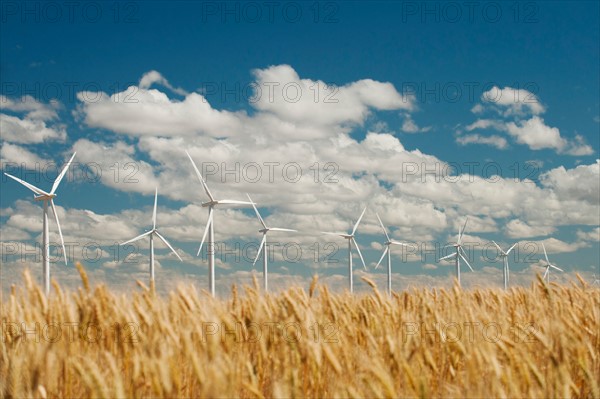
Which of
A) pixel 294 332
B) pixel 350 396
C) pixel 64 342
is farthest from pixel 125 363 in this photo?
pixel 350 396

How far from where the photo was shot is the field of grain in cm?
470

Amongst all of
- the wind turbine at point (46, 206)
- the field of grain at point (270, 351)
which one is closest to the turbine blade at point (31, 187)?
the wind turbine at point (46, 206)

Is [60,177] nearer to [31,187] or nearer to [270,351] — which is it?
[31,187]

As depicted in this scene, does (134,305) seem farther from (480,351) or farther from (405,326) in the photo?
(480,351)

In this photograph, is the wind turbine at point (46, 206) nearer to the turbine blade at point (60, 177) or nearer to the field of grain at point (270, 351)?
the turbine blade at point (60, 177)

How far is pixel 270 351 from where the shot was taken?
244 inches

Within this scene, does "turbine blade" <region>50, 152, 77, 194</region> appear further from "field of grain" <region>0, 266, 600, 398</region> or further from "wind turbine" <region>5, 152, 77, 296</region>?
"field of grain" <region>0, 266, 600, 398</region>

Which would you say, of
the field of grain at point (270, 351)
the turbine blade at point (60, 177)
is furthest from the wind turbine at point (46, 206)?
the field of grain at point (270, 351)

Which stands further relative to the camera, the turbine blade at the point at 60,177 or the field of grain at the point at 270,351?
the turbine blade at the point at 60,177

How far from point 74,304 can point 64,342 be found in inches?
44.1

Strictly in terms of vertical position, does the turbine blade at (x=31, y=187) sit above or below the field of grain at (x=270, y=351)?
above

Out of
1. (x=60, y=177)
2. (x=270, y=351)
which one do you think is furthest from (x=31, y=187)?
(x=270, y=351)

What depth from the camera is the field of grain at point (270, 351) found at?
470cm

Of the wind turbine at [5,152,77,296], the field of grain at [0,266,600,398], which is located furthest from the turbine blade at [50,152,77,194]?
the field of grain at [0,266,600,398]
